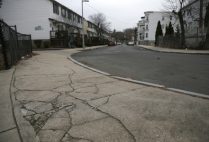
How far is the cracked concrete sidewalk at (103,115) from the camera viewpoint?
3.24 m

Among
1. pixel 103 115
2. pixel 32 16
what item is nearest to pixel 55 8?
pixel 32 16

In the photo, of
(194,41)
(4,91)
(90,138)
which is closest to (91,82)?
(4,91)

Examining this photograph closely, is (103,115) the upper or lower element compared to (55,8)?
lower

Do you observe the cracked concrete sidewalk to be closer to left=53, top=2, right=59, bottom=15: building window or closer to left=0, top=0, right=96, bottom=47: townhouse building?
left=0, top=0, right=96, bottom=47: townhouse building

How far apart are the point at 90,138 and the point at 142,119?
1.13 metres

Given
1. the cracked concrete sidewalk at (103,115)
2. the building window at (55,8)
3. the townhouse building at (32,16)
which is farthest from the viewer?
the building window at (55,8)

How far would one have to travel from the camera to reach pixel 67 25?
47.2 meters

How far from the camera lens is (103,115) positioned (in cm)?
408

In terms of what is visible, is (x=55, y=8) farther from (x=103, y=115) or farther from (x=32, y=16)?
(x=103, y=115)

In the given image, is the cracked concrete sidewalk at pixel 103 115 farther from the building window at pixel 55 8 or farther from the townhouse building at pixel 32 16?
the building window at pixel 55 8

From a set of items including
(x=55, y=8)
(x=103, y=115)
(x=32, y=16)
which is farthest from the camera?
(x=55, y=8)

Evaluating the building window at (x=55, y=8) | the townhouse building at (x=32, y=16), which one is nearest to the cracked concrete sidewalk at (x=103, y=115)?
the townhouse building at (x=32, y=16)

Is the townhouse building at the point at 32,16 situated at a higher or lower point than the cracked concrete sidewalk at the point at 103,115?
higher

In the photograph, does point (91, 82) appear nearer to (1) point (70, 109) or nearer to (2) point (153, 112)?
(1) point (70, 109)
